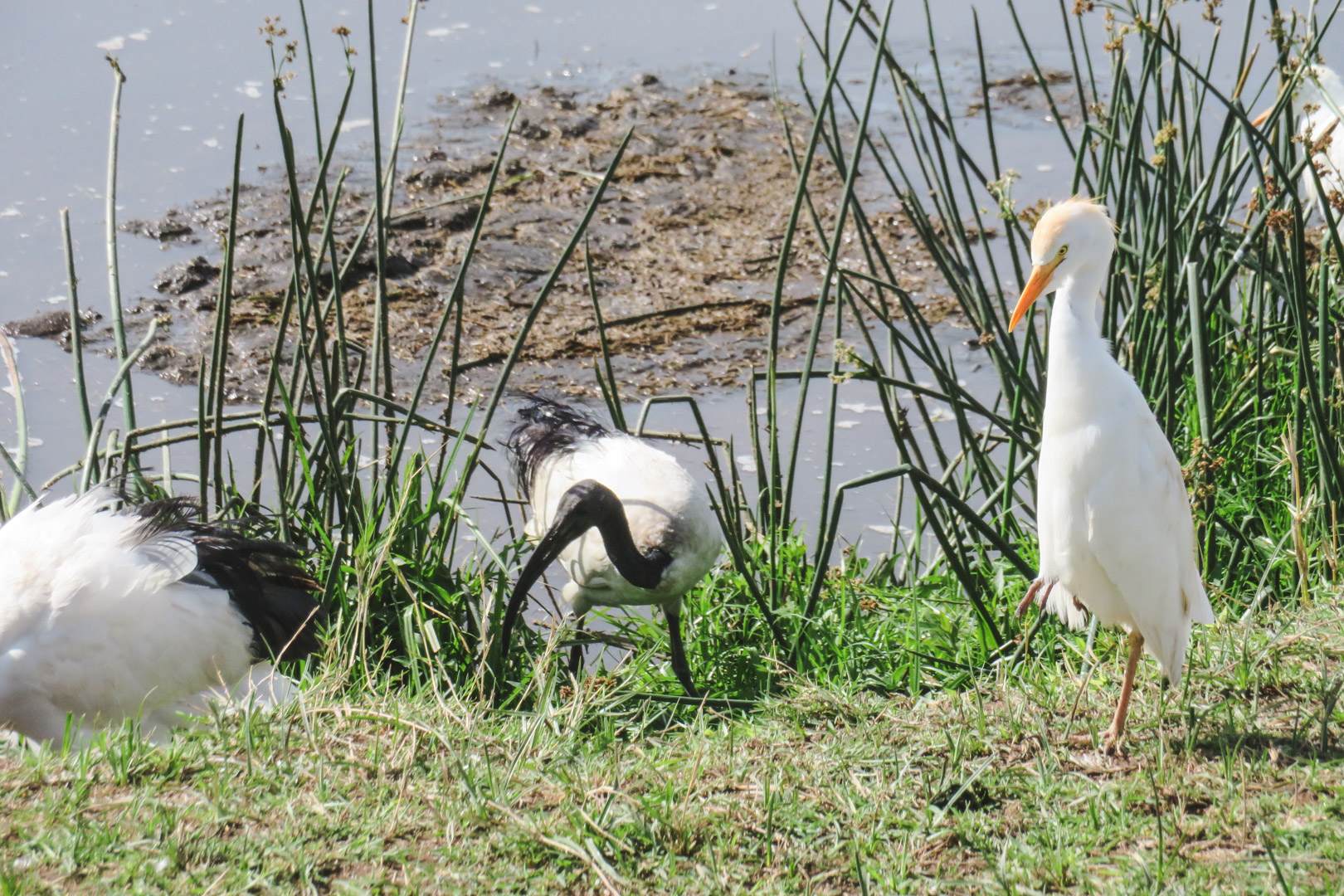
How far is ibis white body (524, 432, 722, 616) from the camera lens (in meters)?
3.56

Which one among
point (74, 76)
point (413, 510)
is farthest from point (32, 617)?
point (74, 76)

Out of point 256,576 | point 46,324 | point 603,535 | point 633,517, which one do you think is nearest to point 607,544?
point 603,535

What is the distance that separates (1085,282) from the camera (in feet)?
8.11

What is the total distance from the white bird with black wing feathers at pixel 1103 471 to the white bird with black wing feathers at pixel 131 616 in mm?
1708

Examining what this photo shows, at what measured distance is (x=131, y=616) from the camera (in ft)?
9.27

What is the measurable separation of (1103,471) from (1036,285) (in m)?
0.39

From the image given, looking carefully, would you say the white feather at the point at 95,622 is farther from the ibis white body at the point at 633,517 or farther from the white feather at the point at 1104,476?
the white feather at the point at 1104,476

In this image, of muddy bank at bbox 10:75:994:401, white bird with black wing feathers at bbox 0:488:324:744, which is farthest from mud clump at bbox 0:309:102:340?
white bird with black wing feathers at bbox 0:488:324:744

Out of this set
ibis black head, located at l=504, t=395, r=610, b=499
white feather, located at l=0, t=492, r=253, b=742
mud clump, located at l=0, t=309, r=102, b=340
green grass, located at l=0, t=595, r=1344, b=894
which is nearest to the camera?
green grass, located at l=0, t=595, r=1344, b=894

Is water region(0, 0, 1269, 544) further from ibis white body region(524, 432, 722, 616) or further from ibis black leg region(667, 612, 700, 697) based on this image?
ibis black leg region(667, 612, 700, 697)

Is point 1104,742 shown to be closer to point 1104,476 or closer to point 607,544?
point 1104,476

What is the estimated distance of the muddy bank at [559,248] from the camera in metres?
5.34

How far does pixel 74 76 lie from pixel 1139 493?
7.04 meters

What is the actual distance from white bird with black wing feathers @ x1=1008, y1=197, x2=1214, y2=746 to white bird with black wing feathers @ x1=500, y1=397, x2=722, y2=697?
119 centimetres
